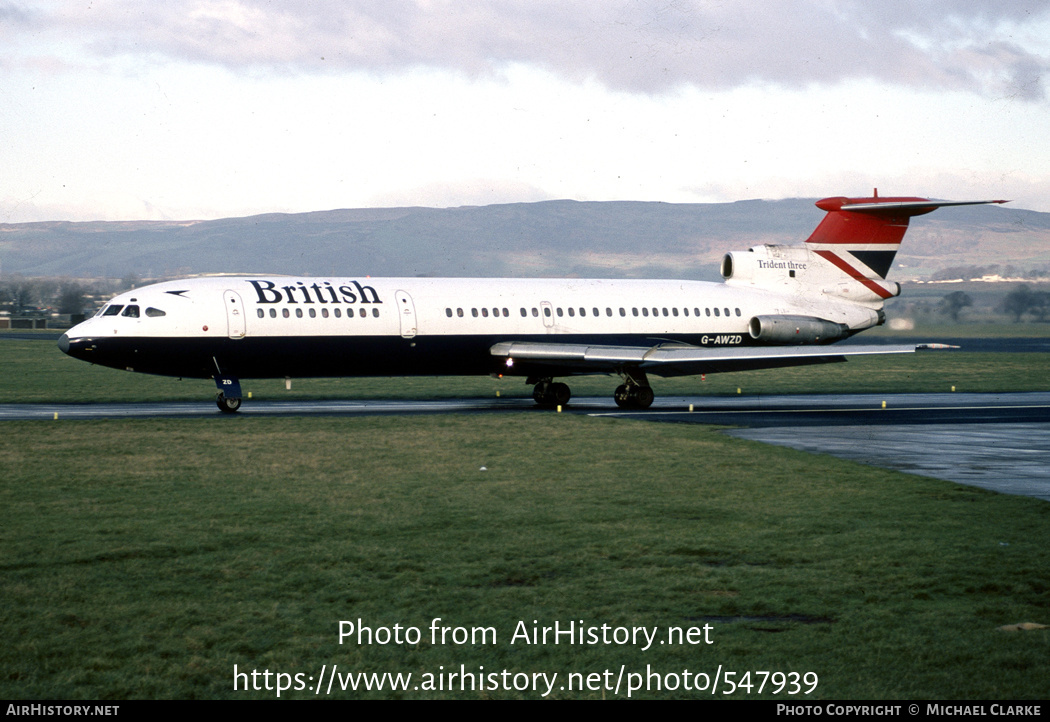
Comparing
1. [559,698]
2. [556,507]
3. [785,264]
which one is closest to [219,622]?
[559,698]

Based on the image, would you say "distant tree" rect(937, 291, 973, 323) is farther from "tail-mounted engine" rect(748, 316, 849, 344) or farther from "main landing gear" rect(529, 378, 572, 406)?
"main landing gear" rect(529, 378, 572, 406)

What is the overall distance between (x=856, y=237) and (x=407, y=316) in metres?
17.1

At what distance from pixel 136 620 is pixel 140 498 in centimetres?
695

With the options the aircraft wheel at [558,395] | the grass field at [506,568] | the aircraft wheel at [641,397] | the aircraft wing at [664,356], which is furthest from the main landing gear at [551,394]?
the grass field at [506,568]

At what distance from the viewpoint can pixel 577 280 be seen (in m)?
37.9

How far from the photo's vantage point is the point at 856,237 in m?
39.6

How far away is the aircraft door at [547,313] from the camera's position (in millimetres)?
35969

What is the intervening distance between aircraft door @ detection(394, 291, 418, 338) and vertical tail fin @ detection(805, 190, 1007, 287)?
Answer: 15.5m

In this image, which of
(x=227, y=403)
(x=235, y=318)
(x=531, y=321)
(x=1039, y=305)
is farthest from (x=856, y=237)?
(x=1039, y=305)

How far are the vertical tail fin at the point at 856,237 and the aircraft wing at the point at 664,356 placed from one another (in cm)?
596

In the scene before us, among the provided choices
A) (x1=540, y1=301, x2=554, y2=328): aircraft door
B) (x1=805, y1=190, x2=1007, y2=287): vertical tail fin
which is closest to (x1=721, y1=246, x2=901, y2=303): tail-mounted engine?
(x1=805, y1=190, x2=1007, y2=287): vertical tail fin

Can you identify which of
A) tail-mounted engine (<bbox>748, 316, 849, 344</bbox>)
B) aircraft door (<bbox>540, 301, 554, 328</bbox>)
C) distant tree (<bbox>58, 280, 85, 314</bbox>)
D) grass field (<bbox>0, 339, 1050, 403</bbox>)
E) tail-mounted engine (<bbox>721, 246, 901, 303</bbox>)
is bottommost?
grass field (<bbox>0, 339, 1050, 403</bbox>)

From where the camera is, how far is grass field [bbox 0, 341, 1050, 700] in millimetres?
8375

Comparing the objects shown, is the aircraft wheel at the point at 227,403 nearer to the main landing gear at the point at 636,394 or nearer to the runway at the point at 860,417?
the runway at the point at 860,417
